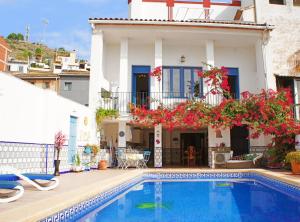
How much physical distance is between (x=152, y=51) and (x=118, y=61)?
182cm

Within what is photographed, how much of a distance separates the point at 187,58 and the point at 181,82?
52.8 inches

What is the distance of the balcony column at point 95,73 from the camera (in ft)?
44.8

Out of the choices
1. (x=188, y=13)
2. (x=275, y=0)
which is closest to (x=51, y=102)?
(x=188, y=13)

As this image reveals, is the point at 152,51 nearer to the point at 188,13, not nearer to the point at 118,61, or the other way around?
the point at 118,61

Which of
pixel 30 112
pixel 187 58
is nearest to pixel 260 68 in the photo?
pixel 187 58

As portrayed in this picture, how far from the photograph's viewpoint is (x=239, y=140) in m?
15.8

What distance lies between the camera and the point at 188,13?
58.2 ft

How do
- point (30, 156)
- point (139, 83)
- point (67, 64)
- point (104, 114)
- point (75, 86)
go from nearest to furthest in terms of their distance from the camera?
point (30, 156), point (104, 114), point (139, 83), point (75, 86), point (67, 64)

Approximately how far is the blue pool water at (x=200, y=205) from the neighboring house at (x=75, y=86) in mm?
16492

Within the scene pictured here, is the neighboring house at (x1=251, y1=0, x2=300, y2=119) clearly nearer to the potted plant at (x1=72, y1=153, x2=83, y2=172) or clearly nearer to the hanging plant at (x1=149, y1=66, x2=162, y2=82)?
the hanging plant at (x1=149, y1=66, x2=162, y2=82)

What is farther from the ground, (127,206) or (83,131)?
(83,131)

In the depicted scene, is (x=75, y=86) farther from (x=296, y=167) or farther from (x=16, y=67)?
(x=16, y=67)

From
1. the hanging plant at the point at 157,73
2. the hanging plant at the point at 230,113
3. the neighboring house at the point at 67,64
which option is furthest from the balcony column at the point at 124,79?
the neighboring house at the point at 67,64

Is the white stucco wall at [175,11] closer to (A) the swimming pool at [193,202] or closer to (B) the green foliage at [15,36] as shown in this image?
(A) the swimming pool at [193,202]
